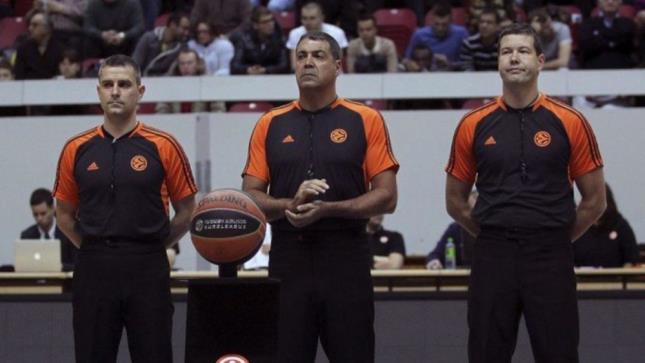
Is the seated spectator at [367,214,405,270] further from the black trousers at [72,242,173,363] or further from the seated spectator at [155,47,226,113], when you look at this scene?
the black trousers at [72,242,173,363]

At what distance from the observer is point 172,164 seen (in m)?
7.44

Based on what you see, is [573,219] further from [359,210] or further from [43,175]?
[43,175]

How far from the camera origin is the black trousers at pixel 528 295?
275 inches

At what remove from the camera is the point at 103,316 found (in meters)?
7.24

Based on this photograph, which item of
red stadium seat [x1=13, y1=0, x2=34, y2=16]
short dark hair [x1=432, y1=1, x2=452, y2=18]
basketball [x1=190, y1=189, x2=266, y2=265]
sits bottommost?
basketball [x1=190, y1=189, x2=266, y2=265]

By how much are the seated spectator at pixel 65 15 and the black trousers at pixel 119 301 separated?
7.57 meters

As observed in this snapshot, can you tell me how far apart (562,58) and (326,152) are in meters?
6.46

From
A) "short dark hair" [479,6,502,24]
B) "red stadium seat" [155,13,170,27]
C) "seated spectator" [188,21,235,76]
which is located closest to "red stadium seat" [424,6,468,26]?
"short dark hair" [479,6,502,24]

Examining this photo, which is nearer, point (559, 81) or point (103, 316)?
point (103, 316)

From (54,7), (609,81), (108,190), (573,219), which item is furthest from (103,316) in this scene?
(54,7)

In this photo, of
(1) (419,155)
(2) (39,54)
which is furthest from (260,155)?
(2) (39,54)

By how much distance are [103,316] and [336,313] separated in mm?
1141

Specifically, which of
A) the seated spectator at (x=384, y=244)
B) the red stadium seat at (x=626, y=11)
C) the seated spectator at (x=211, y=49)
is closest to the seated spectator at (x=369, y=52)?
the seated spectator at (x=211, y=49)

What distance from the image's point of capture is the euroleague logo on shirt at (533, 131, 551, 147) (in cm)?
705
